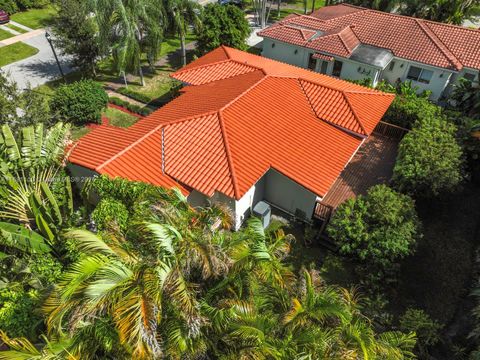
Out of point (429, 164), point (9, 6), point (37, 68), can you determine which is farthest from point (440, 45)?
point (9, 6)

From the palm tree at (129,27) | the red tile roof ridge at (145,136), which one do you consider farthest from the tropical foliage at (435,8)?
the red tile roof ridge at (145,136)

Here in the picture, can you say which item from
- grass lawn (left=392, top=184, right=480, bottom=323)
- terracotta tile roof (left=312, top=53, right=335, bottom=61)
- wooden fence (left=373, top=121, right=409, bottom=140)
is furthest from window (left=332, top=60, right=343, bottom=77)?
grass lawn (left=392, top=184, right=480, bottom=323)

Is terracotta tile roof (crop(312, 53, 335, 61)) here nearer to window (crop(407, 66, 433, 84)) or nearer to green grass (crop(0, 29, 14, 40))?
window (crop(407, 66, 433, 84))

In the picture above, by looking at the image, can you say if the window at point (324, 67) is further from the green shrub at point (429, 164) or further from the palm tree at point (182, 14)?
the green shrub at point (429, 164)

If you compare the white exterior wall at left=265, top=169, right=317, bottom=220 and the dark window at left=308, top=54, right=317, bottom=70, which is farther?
the dark window at left=308, top=54, right=317, bottom=70

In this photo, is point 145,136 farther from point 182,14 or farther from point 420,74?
point 420,74
